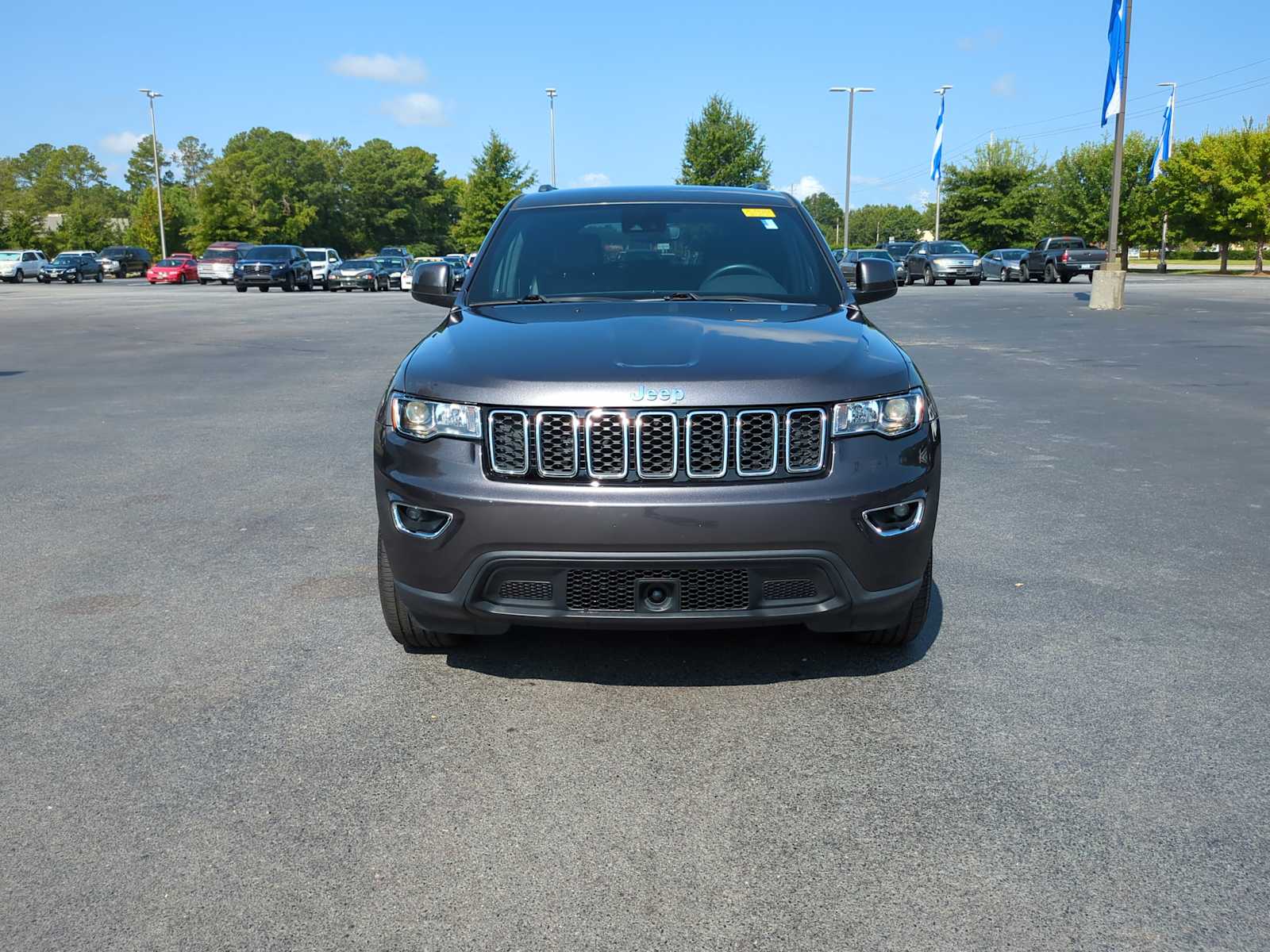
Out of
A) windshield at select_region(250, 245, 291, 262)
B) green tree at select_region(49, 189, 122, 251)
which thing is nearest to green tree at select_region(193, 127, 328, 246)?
green tree at select_region(49, 189, 122, 251)

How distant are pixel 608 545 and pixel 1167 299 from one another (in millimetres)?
29478

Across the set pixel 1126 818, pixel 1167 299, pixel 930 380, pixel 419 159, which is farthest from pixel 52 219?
pixel 1126 818

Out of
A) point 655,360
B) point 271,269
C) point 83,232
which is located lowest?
point 271,269

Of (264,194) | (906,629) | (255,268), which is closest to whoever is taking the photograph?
(906,629)

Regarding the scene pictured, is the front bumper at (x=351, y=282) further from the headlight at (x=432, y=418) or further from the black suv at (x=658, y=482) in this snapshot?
the headlight at (x=432, y=418)

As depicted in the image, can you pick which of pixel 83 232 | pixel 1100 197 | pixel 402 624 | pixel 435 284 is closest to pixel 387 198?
pixel 83 232

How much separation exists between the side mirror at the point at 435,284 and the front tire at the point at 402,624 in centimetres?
168

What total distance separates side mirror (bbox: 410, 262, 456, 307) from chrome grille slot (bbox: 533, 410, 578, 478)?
1970mm

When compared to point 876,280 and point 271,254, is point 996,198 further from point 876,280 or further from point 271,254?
point 876,280

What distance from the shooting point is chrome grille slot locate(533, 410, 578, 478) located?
3658 mm

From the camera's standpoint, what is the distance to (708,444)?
12.0 feet

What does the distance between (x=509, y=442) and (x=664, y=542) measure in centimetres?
58

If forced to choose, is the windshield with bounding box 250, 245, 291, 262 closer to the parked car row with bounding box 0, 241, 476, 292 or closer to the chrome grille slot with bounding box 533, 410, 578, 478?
the parked car row with bounding box 0, 241, 476, 292

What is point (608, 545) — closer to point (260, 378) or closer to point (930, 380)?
point (930, 380)
